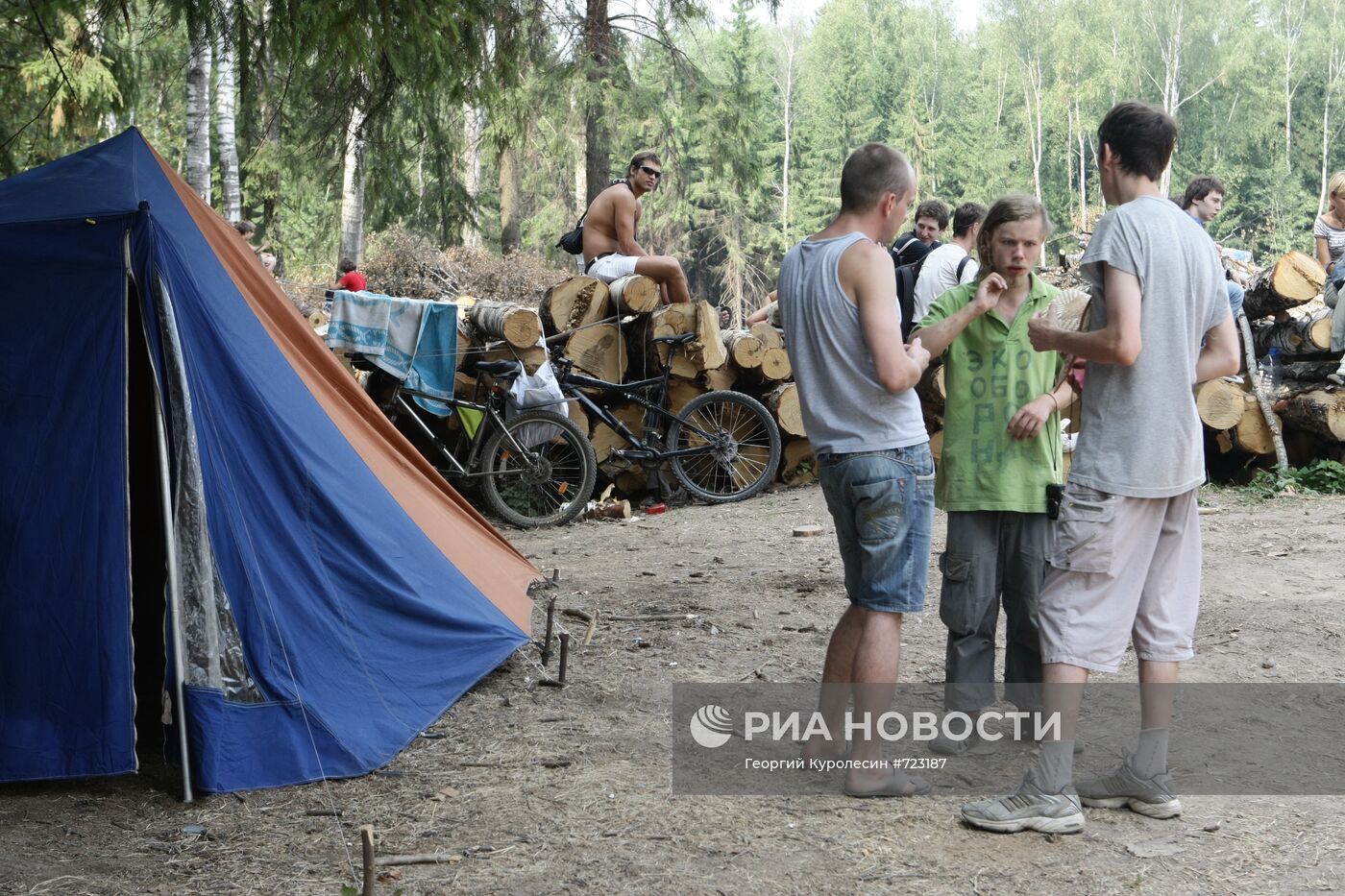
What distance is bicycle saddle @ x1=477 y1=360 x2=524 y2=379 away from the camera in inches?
322

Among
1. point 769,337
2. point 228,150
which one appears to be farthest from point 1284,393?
point 228,150

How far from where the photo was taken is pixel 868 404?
10.8ft

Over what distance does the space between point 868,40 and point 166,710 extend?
61361 mm

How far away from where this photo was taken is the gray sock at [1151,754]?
10.6ft

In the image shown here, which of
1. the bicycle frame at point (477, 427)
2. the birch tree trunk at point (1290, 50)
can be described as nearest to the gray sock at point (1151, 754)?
the bicycle frame at point (477, 427)

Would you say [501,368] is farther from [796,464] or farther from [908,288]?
[908,288]

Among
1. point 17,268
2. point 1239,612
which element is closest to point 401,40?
point 17,268

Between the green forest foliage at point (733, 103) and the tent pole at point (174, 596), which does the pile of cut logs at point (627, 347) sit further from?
the tent pole at point (174, 596)

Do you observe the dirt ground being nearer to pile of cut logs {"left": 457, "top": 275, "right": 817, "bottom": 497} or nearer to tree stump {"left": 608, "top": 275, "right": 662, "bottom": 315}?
pile of cut logs {"left": 457, "top": 275, "right": 817, "bottom": 497}

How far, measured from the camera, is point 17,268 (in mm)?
3824

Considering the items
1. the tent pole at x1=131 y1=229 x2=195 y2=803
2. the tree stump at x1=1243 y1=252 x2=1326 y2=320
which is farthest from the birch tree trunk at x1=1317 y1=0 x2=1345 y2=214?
the tent pole at x1=131 y1=229 x2=195 y2=803

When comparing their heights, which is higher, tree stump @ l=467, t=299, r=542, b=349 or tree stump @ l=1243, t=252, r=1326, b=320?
tree stump @ l=1243, t=252, r=1326, b=320

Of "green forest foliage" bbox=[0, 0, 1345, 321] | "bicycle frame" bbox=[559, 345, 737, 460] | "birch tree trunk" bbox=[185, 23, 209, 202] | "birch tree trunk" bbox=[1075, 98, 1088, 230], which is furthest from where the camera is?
"birch tree trunk" bbox=[1075, 98, 1088, 230]

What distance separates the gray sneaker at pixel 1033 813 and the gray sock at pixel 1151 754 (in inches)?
8.7
